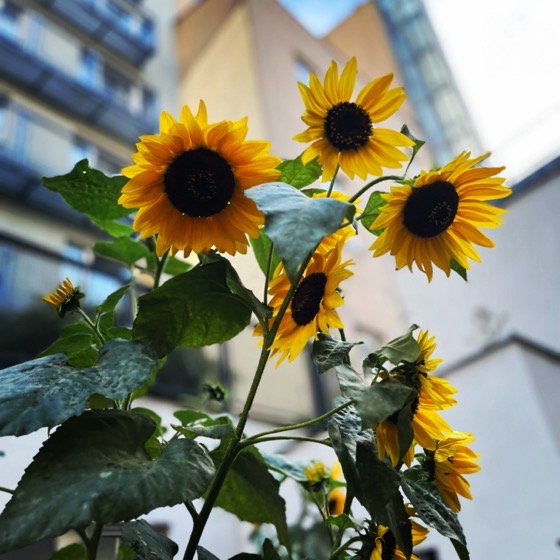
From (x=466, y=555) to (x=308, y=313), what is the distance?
23 cm

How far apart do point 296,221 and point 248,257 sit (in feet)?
0.88

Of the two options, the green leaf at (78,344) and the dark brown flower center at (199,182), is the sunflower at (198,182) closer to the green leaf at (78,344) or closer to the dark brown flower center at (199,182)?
the dark brown flower center at (199,182)

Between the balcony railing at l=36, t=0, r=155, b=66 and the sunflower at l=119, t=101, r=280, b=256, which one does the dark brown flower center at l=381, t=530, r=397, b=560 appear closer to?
the sunflower at l=119, t=101, r=280, b=256

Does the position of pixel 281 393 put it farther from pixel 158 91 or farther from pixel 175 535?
pixel 158 91

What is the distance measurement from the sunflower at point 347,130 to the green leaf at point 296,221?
0.44ft

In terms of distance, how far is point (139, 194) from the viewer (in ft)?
1.49

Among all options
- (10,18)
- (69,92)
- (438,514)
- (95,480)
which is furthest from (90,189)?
(10,18)

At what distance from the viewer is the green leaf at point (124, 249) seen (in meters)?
0.60

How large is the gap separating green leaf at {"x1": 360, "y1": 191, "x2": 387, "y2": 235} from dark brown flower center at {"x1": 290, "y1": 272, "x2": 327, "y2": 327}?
69mm

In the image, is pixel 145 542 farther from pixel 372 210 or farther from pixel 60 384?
pixel 372 210

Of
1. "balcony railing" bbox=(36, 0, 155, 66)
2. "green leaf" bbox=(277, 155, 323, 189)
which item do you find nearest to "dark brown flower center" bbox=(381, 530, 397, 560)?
"green leaf" bbox=(277, 155, 323, 189)

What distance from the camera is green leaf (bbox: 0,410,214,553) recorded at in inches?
11.1

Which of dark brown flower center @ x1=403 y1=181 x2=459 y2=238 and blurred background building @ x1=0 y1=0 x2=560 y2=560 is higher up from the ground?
blurred background building @ x1=0 y1=0 x2=560 y2=560

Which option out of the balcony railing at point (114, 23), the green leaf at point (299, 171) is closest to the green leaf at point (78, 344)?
the green leaf at point (299, 171)
